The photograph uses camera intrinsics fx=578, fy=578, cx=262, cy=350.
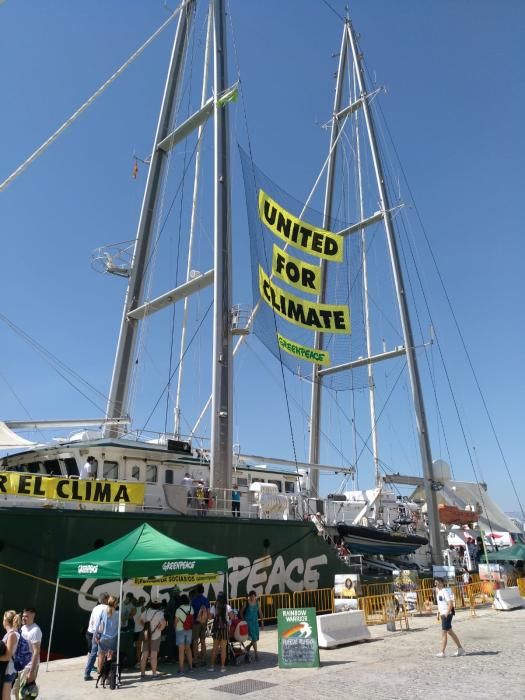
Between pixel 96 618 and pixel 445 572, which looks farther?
pixel 445 572

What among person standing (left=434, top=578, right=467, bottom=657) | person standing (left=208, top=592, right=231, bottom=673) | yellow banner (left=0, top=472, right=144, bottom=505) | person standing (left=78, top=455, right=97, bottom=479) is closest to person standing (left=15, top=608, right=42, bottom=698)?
person standing (left=208, top=592, right=231, bottom=673)

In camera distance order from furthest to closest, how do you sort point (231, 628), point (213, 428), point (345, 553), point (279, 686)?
point (345, 553)
point (213, 428)
point (231, 628)
point (279, 686)

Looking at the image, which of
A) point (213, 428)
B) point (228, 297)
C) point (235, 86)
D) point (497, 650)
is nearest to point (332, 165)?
point (235, 86)

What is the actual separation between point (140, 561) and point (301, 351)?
43.0 feet

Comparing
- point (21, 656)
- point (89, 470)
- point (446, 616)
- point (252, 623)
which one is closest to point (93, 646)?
point (21, 656)

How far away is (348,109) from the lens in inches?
1353

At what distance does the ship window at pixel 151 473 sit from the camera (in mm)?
17766

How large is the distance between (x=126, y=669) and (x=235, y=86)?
18344 millimetres

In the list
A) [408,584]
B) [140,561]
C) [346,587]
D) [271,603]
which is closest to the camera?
[140,561]

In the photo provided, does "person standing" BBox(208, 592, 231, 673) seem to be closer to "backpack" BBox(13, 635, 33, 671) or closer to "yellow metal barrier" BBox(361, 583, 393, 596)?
"backpack" BBox(13, 635, 33, 671)

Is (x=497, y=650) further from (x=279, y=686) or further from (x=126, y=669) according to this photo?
(x=126, y=669)

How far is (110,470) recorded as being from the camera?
17062mm

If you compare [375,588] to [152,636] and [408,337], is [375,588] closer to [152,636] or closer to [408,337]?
[152,636]

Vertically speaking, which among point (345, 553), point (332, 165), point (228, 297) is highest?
point (332, 165)
